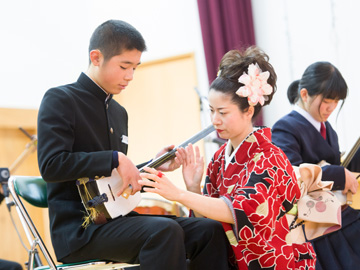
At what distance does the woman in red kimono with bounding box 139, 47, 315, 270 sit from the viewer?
1.69 meters

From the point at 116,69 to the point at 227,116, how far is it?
474 millimetres

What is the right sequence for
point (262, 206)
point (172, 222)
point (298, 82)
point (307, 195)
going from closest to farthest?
1. point (172, 222)
2. point (262, 206)
3. point (307, 195)
4. point (298, 82)

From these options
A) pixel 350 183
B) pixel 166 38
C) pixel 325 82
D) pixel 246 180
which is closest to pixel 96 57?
pixel 246 180

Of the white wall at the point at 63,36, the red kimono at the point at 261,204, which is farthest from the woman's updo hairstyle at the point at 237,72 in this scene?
the white wall at the point at 63,36

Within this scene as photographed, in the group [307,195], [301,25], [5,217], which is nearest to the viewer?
[307,195]

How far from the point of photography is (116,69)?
1.78 metres

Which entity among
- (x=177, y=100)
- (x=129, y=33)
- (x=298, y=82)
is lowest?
(x=177, y=100)

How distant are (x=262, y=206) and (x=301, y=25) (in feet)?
9.10

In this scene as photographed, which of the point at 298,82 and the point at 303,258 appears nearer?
the point at 303,258

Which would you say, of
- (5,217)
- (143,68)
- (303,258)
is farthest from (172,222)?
(143,68)

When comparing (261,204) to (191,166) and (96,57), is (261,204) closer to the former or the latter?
(191,166)

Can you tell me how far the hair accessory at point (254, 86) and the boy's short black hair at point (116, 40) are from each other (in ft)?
1.42

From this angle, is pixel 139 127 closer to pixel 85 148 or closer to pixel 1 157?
pixel 1 157

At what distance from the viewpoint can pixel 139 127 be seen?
4762mm
